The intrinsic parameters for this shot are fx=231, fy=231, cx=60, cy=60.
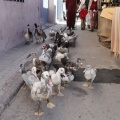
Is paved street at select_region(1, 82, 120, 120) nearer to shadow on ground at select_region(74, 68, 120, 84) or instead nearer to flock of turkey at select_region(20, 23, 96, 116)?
flock of turkey at select_region(20, 23, 96, 116)

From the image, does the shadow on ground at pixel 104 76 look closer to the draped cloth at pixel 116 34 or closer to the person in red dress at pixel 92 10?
the draped cloth at pixel 116 34

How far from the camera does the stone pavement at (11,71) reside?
10.8ft

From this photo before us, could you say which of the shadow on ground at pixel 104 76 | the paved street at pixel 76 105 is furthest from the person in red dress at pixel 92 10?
the paved street at pixel 76 105

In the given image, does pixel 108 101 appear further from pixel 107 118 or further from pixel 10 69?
pixel 10 69

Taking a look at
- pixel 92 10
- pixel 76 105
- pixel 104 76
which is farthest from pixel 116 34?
pixel 92 10

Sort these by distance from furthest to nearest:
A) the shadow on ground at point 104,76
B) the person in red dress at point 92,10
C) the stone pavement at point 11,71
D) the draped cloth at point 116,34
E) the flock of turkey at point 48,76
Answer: the person in red dress at point 92,10 < the draped cloth at point 116,34 < the shadow on ground at point 104,76 < the stone pavement at point 11,71 < the flock of turkey at point 48,76

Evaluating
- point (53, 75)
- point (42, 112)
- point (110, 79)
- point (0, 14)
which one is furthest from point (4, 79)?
point (0, 14)

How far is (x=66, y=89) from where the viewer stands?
12.2 ft

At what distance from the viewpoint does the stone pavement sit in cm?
330

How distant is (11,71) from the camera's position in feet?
14.1

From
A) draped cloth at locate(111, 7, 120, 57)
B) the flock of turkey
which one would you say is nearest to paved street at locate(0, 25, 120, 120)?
the flock of turkey

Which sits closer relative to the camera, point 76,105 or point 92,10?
point 76,105

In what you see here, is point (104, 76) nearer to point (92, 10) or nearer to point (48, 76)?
point (48, 76)

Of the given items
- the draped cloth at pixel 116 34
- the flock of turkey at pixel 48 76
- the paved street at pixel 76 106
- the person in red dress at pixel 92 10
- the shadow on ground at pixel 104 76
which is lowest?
the paved street at pixel 76 106
